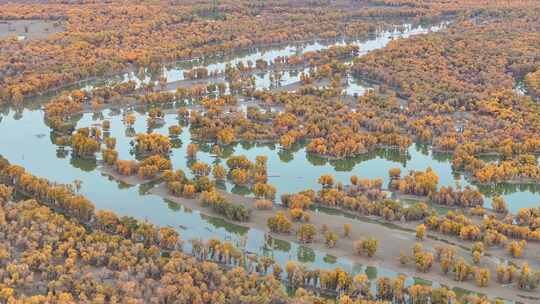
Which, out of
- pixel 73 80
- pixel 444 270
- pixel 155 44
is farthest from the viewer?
pixel 155 44

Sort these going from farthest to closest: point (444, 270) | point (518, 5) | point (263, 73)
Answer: point (518, 5) < point (263, 73) < point (444, 270)

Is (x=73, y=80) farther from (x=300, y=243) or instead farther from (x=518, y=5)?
(x=518, y=5)

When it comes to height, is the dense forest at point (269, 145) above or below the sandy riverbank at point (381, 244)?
above

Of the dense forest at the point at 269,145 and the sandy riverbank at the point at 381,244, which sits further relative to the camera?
the sandy riverbank at the point at 381,244

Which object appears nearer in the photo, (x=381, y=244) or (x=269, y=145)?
(x=381, y=244)

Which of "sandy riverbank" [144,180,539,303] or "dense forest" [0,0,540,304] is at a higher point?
"dense forest" [0,0,540,304]

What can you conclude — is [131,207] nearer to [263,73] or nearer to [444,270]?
[444,270]

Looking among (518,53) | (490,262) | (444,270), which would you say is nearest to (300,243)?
(444,270)

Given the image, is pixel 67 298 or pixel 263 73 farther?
pixel 263 73

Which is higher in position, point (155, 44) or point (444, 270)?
point (155, 44)

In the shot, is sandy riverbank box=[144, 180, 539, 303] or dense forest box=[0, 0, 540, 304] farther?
sandy riverbank box=[144, 180, 539, 303]

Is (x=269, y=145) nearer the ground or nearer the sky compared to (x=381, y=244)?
nearer the sky
